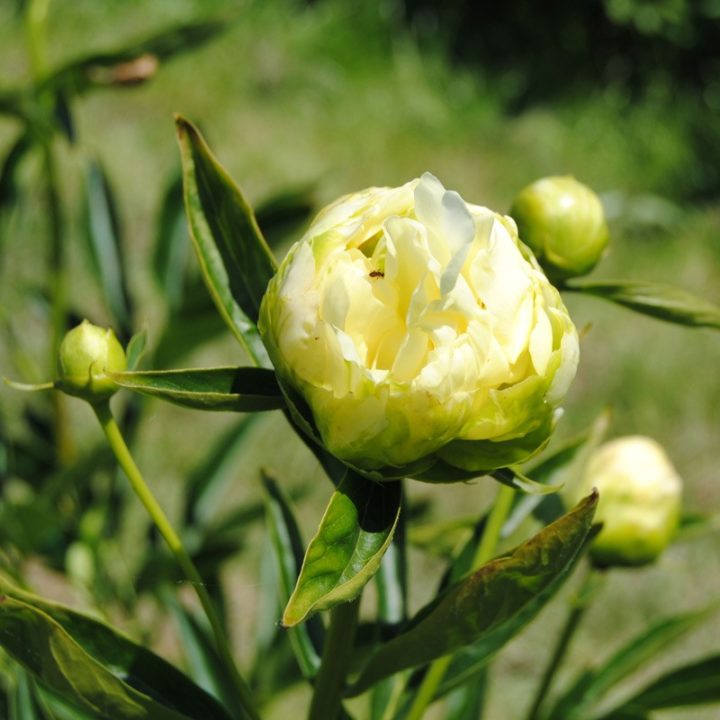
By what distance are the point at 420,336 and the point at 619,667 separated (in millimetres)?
548

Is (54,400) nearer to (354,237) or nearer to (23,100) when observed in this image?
(23,100)

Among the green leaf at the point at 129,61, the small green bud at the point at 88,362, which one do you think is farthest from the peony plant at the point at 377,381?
the green leaf at the point at 129,61

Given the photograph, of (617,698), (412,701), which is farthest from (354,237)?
(617,698)

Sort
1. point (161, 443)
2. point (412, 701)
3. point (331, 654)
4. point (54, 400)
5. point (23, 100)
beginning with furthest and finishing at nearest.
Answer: point (161, 443)
point (54, 400)
point (23, 100)
point (412, 701)
point (331, 654)

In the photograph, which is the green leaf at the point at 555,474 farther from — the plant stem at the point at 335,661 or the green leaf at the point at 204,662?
the green leaf at the point at 204,662

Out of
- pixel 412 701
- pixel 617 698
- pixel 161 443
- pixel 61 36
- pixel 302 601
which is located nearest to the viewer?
pixel 302 601

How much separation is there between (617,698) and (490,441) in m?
1.40

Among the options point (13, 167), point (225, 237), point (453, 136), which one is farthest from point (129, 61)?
point (453, 136)

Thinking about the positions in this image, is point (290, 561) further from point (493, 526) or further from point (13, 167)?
point (13, 167)

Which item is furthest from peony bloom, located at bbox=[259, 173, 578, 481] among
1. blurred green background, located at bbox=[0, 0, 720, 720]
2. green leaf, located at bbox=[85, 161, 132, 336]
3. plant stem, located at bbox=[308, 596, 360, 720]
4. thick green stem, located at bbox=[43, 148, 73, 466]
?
blurred green background, located at bbox=[0, 0, 720, 720]

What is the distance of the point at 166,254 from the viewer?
1.22m

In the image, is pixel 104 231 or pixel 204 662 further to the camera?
pixel 104 231

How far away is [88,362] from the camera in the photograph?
63 cm

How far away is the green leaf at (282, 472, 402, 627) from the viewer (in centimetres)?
52
